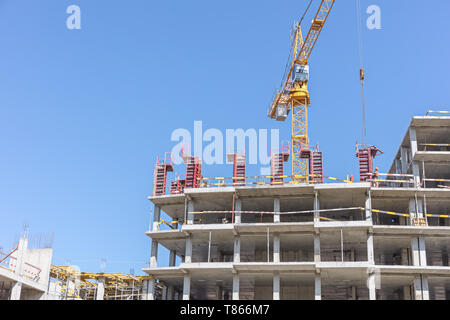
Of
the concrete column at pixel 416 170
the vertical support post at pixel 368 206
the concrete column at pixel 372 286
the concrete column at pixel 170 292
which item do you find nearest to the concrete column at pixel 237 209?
the concrete column at pixel 170 292

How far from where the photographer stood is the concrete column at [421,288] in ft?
168

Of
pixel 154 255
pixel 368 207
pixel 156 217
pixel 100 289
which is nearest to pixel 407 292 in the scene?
pixel 368 207

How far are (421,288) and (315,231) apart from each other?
10242 mm

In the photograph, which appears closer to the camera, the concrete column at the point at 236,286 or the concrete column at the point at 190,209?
the concrete column at the point at 236,286

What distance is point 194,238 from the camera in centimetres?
5759

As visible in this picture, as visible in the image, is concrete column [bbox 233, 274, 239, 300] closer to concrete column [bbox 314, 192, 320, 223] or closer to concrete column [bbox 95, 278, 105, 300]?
concrete column [bbox 314, 192, 320, 223]

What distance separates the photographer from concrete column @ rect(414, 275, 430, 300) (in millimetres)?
51281

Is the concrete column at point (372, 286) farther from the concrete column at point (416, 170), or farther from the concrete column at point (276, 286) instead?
the concrete column at point (416, 170)

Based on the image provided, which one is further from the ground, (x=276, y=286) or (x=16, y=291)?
(x=276, y=286)

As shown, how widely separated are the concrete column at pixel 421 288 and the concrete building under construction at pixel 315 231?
95mm

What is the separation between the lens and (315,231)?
53812 millimetres

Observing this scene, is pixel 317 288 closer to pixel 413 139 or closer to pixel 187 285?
pixel 187 285
